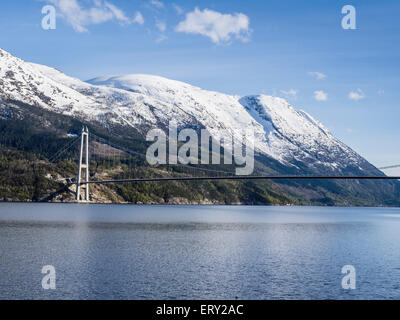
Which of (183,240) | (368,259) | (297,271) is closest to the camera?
(297,271)

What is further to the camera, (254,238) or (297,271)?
(254,238)

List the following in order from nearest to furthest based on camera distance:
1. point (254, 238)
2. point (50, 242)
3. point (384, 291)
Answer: point (384, 291) < point (50, 242) < point (254, 238)

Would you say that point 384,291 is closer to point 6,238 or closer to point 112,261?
point 112,261
